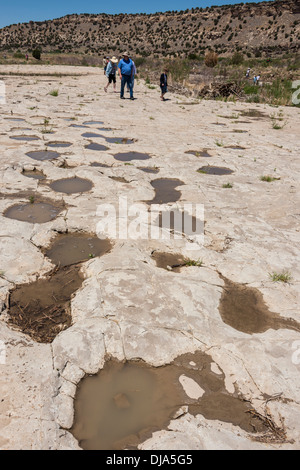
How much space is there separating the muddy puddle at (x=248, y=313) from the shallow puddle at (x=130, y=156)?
159 inches

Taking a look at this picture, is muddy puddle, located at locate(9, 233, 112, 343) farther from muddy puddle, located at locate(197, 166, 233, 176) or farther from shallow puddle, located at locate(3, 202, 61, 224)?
muddy puddle, located at locate(197, 166, 233, 176)

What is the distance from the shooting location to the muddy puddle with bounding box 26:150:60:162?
19.2ft

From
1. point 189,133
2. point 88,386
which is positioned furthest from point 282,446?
point 189,133

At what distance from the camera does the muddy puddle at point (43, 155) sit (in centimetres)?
586

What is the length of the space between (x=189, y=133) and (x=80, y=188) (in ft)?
16.8

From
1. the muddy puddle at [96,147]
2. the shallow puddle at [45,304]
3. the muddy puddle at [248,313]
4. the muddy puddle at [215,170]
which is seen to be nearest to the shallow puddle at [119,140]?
the muddy puddle at [96,147]

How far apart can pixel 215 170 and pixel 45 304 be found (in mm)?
4419

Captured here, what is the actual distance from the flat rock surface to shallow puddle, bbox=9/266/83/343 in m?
0.07

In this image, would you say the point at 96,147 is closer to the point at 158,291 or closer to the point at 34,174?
the point at 34,174

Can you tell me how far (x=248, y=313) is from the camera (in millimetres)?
2635

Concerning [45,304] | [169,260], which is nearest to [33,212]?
[45,304]

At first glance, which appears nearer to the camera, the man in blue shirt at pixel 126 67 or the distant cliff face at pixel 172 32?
the man in blue shirt at pixel 126 67

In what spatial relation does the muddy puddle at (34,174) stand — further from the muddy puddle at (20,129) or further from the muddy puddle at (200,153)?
the muddy puddle at (200,153)

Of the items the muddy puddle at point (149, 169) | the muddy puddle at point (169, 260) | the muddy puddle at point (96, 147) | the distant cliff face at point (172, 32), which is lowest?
the muddy puddle at point (169, 260)
